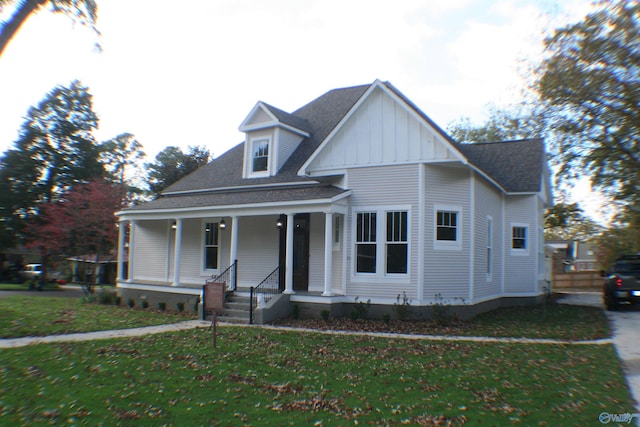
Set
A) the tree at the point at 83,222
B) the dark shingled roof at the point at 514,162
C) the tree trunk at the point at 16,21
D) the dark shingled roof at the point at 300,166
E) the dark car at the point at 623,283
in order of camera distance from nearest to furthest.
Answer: the tree trunk at the point at 16,21 < the dark car at the point at 623,283 < the dark shingled roof at the point at 300,166 < the dark shingled roof at the point at 514,162 < the tree at the point at 83,222

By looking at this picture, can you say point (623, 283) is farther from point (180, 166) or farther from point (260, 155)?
point (180, 166)

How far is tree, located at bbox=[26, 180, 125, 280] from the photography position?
3084 centimetres

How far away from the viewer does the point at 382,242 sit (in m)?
14.7

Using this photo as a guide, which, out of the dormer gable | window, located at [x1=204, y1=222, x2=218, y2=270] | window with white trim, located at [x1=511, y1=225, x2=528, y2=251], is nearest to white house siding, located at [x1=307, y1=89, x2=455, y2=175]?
the dormer gable

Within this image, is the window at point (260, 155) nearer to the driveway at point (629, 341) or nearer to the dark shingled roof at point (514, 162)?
the dark shingled roof at point (514, 162)

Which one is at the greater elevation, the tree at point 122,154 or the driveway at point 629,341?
the tree at point 122,154

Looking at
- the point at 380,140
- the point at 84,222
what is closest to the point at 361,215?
the point at 380,140

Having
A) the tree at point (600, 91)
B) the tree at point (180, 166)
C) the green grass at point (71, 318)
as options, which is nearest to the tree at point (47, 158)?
the tree at point (180, 166)

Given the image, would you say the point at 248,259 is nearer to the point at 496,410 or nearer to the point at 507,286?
the point at 507,286

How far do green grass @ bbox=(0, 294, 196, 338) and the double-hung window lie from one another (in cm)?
609

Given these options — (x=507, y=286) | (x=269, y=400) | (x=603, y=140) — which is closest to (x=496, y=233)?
(x=507, y=286)

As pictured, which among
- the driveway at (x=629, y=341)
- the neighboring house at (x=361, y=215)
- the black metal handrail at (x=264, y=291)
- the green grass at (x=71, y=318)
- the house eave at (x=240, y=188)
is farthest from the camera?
the house eave at (x=240, y=188)

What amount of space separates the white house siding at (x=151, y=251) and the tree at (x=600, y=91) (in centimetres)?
1702

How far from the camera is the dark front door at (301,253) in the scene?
1675 centimetres
